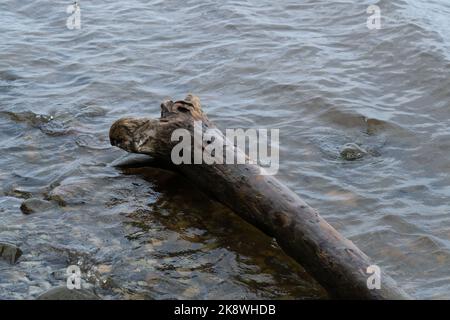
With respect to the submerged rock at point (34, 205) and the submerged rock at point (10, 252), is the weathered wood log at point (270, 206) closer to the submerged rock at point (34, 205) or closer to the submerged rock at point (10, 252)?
the submerged rock at point (34, 205)

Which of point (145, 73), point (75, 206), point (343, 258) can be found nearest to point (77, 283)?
point (75, 206)

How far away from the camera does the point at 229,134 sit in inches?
295

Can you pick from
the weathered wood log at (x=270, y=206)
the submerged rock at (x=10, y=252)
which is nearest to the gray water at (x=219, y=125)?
the submerged rock at (x=10, y=252)

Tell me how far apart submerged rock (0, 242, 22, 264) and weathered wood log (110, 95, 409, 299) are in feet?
4.36

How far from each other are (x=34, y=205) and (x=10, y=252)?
2.38 ft

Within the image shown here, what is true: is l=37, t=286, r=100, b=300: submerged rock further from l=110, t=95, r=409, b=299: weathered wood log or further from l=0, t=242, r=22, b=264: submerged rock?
l=110, t=95, r=409, b=299: weathered wood log

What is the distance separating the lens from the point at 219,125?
7.68 m

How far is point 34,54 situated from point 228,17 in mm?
3102

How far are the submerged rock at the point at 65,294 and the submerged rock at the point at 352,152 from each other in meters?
3.20

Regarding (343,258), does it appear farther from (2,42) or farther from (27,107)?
(2,42)

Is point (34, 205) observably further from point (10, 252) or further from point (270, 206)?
point (270, 206)

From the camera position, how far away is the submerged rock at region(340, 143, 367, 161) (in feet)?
22.7

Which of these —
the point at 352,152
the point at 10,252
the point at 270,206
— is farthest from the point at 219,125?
the point at 10,252

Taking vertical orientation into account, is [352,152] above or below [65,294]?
above
